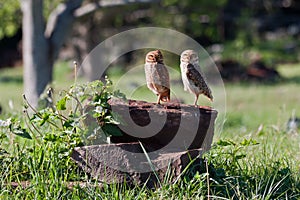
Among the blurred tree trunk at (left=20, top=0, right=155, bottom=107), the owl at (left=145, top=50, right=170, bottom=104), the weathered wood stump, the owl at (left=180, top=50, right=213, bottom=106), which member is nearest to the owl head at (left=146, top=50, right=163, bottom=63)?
the owl at (left=145, top=50, right=170, bottom=104)

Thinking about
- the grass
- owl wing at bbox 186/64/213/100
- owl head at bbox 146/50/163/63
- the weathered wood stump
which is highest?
owl head at bbox 146/50/163/63

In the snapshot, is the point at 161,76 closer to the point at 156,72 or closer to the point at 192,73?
the point at 156,72

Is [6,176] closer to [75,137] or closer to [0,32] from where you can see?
[75,137]

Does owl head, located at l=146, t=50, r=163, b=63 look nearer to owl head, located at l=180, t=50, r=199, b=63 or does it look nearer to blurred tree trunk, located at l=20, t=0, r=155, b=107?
owl head, located at l=180, t=50, r=199, b=63

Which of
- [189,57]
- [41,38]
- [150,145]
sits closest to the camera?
[150,145]

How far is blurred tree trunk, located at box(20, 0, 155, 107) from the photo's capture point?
390 inches

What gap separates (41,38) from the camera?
33.0 ft

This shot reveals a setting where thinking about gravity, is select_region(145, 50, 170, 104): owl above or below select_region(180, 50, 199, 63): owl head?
below

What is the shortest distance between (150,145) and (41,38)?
6.08m

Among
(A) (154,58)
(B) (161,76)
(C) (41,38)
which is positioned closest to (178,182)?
(B) (161,76)

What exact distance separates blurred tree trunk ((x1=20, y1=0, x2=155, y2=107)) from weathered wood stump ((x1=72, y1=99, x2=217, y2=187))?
5.64 meters

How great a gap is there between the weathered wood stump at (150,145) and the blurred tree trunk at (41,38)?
5.64 meters

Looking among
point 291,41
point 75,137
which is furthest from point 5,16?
point 291,41

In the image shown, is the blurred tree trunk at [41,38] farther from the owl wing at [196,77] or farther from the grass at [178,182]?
the owl wing at [196,77]
